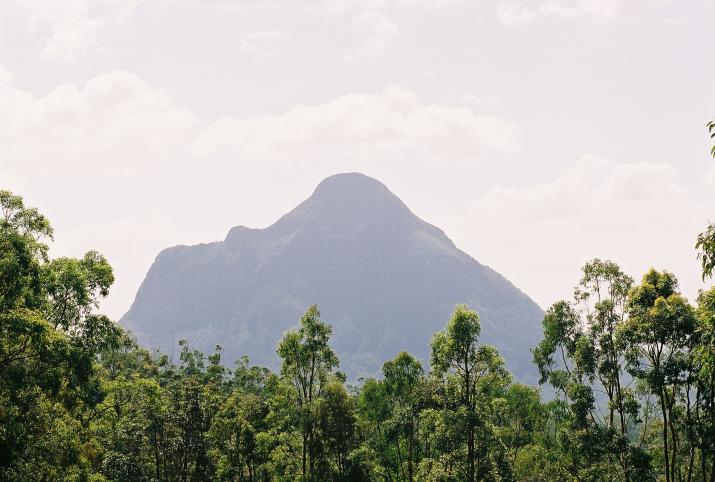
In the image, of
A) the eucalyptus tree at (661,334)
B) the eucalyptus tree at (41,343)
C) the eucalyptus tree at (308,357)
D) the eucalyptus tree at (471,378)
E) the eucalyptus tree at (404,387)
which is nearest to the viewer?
the eucalyptus tree at (41,343)

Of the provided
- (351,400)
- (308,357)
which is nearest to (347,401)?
(351,400)

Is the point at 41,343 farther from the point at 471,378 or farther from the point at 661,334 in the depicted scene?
the point at 661,334

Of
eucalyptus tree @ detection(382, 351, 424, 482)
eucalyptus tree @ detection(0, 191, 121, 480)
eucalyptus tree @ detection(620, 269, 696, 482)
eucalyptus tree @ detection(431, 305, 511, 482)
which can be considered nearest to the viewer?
eucalyptus tree @ detection(0, 191, 121, 480)

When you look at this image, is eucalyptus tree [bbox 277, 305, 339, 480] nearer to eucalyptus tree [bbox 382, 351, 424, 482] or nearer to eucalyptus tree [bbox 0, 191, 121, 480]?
eucalyptus tree [bbox 382, 351, 424, 482]

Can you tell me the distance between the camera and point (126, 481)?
42.3 meters

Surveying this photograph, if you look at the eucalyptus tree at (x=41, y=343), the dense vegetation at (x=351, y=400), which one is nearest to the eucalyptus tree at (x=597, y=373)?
the dense vegetation at (x=351, y=400)

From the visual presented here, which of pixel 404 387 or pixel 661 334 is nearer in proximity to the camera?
pixel 661 334

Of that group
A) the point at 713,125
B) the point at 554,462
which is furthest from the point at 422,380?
the point at 713,125

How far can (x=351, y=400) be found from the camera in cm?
4053

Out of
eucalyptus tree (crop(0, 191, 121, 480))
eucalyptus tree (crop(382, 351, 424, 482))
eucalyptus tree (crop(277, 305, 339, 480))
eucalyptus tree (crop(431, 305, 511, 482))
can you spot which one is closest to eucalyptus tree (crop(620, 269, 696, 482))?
eucalyptus tree (crop(431, 305, 511, 482))

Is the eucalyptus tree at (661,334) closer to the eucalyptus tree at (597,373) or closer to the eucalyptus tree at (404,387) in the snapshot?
the eucalyptus tree at (597,373)

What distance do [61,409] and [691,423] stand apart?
2911 centimetres

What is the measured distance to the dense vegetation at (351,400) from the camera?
23250 millimetres

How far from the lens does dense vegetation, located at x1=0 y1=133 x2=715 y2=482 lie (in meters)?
23.2
